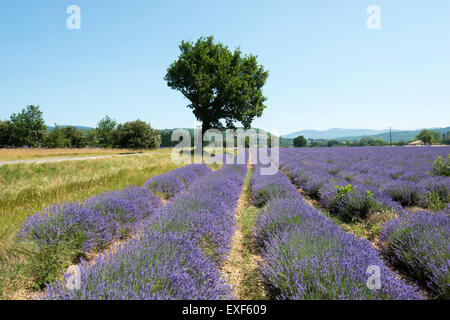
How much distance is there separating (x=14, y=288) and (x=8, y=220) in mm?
1265

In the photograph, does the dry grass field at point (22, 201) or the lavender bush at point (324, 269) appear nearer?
the lavender bush at point (324, 269)

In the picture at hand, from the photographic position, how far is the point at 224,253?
2281 mm

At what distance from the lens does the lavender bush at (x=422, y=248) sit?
5.61 feet

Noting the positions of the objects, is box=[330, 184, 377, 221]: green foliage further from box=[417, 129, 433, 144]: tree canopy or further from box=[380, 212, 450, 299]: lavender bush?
box=[417, 129, 433, 144]: tree canopy

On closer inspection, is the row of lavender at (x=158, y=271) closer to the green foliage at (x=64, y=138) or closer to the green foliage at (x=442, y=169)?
the green foliage at (x=442, y=169)

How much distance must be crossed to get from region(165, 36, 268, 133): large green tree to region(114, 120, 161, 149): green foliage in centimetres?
1790

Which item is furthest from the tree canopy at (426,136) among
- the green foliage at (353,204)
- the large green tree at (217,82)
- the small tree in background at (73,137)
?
the small tree in background at (73,137)

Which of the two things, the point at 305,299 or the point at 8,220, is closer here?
the point at 305,299

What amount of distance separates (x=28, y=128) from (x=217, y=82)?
42.3 meters

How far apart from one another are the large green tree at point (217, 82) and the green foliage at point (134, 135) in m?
17.9
